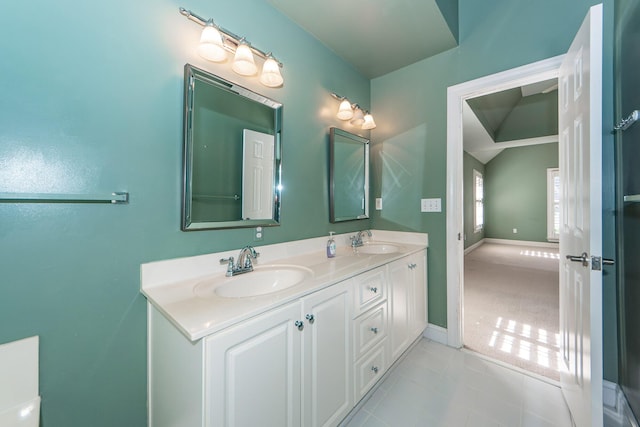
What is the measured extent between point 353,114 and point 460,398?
2183mm

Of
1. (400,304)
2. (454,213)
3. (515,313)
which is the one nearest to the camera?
(400,304)

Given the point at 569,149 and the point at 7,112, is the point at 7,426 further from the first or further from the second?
the point at 569,149

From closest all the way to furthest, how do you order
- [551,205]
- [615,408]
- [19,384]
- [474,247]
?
[19,384], [615,408], [551,205], [474,247]

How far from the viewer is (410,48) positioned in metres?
2.00

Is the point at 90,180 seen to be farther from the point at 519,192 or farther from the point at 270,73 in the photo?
the point at 519,192

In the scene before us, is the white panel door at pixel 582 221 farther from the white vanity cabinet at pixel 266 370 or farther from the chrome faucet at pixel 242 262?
the chrome faucet at pixel 242 262

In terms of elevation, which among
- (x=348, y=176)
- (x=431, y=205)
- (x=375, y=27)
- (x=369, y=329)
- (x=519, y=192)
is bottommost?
(x=369, y=329)

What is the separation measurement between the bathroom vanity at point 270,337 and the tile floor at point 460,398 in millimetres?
132

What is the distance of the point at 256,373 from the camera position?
0.85 meters

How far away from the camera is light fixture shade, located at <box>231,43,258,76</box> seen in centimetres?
128

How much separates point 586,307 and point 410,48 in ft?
6.79

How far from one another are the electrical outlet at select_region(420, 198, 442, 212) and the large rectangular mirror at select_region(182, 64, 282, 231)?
134cm

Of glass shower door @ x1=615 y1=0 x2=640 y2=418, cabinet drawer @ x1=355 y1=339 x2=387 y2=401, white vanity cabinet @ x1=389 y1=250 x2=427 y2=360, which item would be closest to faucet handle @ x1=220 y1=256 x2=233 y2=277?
cabinet drawer @ x1=355 y1=339 x2=387 y2=401

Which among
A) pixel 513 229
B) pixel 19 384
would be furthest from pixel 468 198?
pixel 19 384
